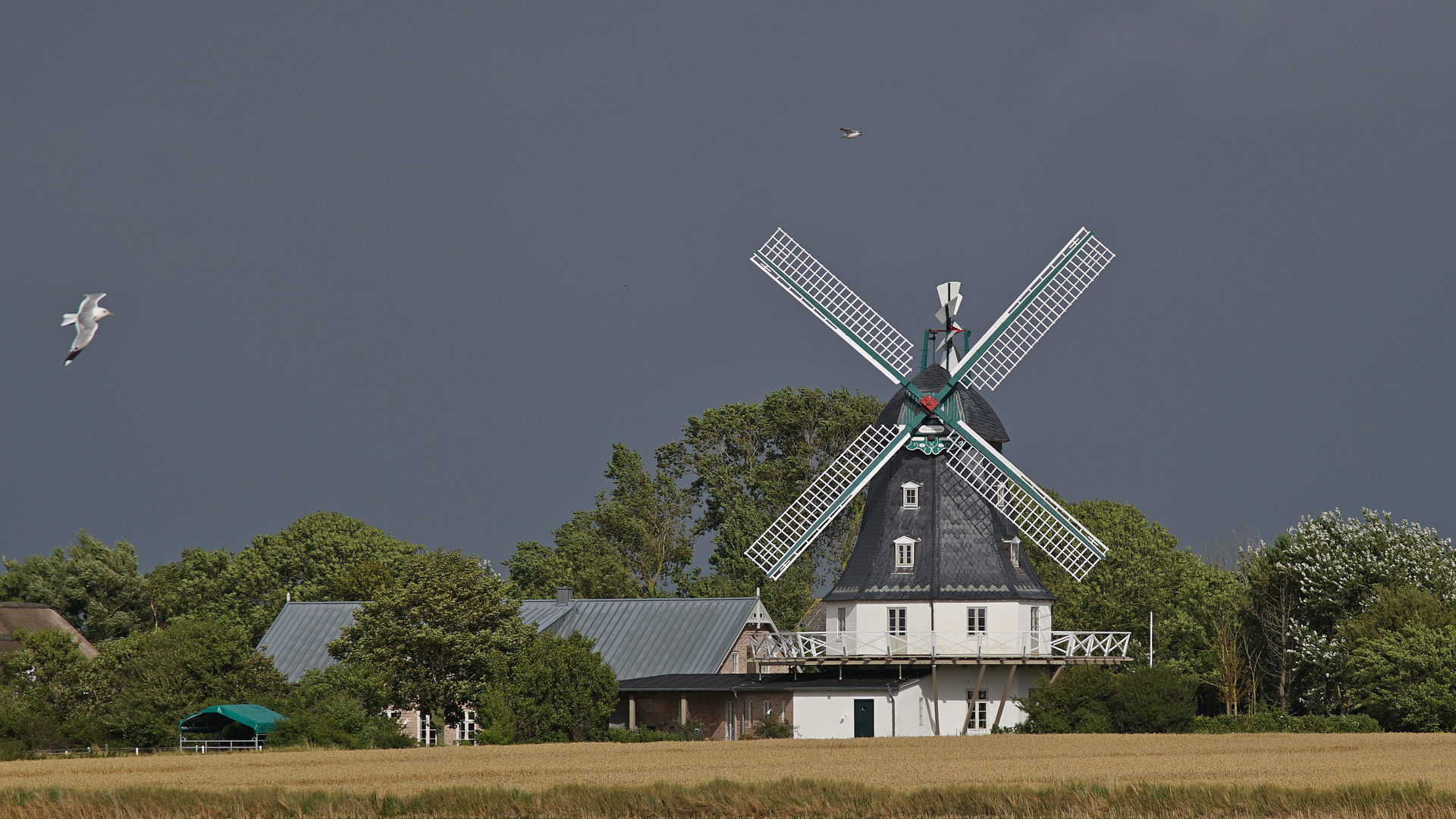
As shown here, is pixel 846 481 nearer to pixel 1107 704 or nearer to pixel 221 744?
pixel 1107 704

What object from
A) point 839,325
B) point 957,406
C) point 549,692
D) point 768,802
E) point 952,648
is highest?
point 839,325

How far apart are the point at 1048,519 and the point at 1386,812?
89.3ft

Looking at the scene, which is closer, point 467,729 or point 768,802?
point 768,802

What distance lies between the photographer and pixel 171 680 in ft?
148

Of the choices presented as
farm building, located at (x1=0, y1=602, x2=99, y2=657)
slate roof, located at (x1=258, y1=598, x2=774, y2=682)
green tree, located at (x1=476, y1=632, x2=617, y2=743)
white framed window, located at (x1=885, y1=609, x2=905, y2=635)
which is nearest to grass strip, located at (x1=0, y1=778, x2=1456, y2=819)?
green tree, located at (x1=476, y1=632, x2=617, y2=743)

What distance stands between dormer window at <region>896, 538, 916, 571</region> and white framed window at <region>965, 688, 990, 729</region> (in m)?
4.00

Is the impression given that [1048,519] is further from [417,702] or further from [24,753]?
[24,753]

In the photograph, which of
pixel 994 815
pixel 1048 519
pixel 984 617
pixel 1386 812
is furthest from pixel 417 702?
pixel 1386 812

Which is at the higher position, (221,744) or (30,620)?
(30,620)

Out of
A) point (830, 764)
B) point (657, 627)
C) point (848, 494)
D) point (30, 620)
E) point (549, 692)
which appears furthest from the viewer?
point (30, 620)

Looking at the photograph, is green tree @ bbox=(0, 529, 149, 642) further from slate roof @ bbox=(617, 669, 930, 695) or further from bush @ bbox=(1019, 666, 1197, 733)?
bush @ bbox=(1019, 666, 1197, 733)

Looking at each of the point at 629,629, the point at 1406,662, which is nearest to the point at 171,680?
the point at 629,629

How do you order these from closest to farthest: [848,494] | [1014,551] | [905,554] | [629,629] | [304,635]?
[905,554] → [1014,551] → [848,494] → [629,629] → [304,635]

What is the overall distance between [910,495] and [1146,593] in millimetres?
15880
